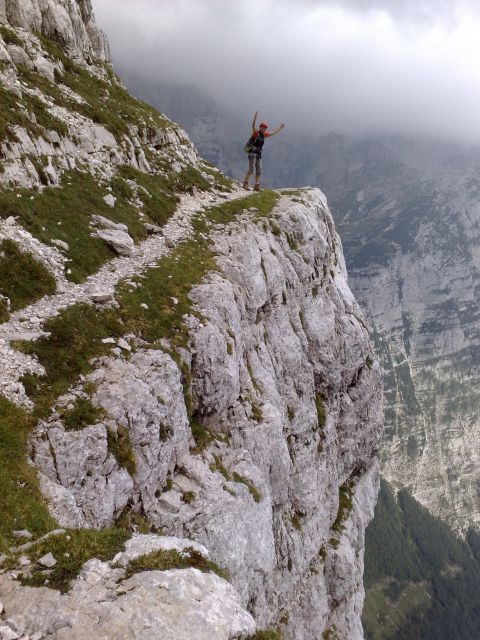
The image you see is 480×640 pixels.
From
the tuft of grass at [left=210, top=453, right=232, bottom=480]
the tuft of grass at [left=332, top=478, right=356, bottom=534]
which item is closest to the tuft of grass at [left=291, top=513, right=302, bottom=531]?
the tuft of grass at [left=332, top=478, right=356, bottom=534]

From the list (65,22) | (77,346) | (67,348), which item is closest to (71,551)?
(67,348)

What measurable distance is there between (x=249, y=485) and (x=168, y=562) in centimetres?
1648

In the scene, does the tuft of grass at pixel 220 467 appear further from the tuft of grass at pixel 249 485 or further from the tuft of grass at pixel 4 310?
the tuft of grass at pixel 4 310

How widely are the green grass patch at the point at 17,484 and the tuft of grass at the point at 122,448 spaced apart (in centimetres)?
365

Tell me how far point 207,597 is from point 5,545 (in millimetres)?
5798

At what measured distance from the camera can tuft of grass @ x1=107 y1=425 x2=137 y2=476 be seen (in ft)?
63.1

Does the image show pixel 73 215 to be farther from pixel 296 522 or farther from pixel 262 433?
pixel 296 522

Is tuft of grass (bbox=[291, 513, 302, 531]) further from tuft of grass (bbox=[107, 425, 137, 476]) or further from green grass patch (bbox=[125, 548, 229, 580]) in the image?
green grass patch (bbox=[125, 548, 229, 580])

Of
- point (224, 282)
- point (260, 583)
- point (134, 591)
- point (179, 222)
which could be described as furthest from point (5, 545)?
point (179, 222)

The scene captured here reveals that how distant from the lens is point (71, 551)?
11562 millimetres

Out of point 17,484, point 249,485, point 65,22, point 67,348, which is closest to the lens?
point 17,484

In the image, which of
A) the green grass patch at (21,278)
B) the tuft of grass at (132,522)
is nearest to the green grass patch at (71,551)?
the tuft of grass at (132,522)

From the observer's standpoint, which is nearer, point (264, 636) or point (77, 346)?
point (264, 636)

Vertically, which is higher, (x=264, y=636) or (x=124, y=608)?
(x=124, y=608)
